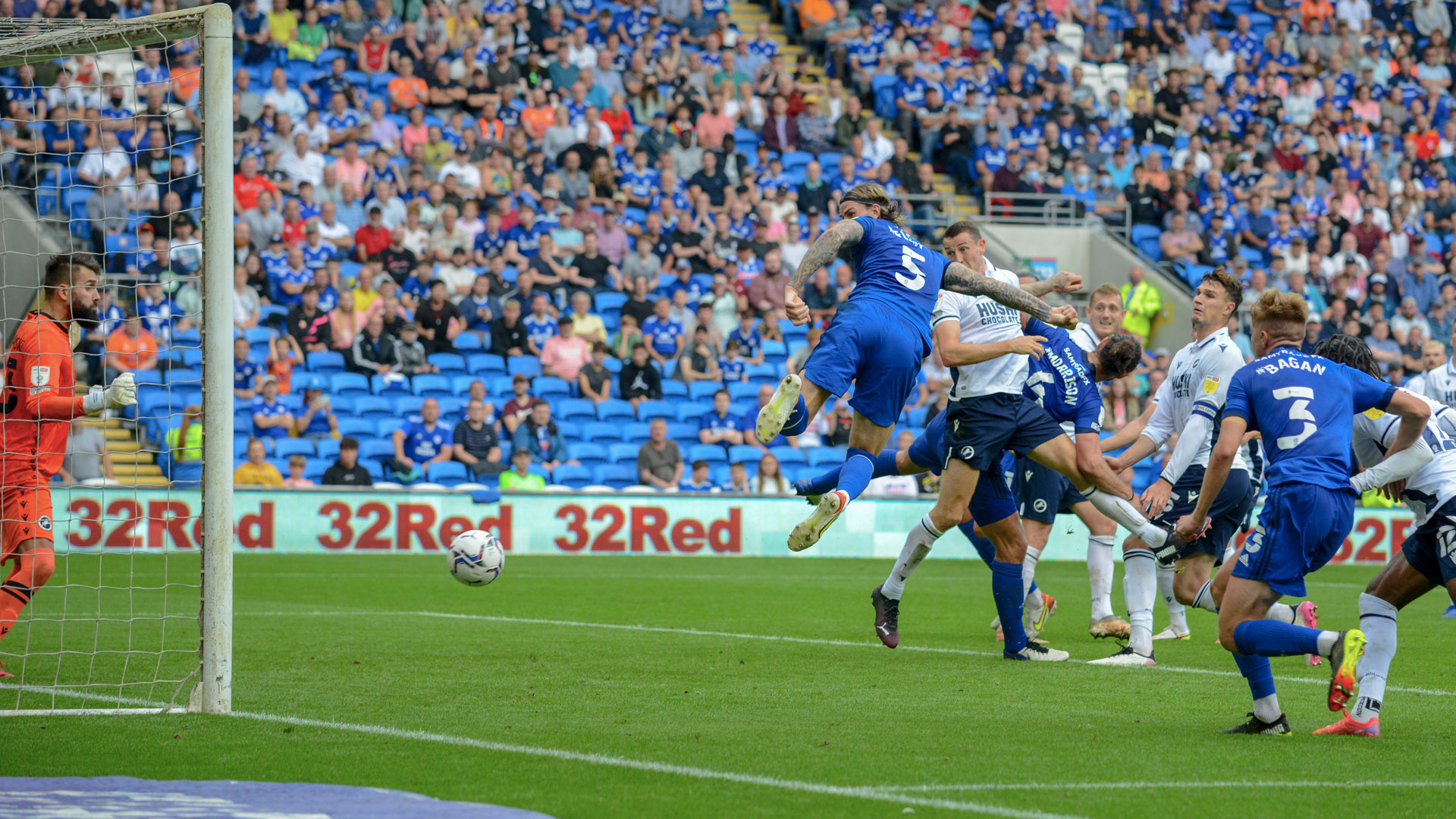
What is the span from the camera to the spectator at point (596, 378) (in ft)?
68.4

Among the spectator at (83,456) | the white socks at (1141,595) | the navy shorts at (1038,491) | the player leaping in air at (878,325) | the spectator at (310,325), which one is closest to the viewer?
the player leaping in air at (878,325)

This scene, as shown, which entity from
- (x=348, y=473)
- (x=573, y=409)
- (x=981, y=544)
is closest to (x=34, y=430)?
(x=981, y=544)

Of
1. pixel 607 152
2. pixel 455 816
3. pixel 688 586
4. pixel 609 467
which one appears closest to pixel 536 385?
pixel 609 467

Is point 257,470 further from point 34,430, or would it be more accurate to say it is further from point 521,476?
point 34,430

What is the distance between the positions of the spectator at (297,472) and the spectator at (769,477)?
534cm

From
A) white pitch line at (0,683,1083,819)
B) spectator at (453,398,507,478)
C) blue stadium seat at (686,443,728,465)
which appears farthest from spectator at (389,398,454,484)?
white pitch line at (0,683,1083,819)

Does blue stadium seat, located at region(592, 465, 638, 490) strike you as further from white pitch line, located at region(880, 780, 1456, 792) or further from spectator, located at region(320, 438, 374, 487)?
white pitch line, located at region(880, 780, 1456, 792)


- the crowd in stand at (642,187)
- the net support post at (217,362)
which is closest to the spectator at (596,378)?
the crowd in stand at (642,187)

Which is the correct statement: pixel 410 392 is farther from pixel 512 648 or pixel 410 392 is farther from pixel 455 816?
pixel 455 816

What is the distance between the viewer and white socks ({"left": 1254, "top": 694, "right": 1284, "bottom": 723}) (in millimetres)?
6286

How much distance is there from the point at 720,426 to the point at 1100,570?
34.7 ft

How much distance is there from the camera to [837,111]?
26.0m

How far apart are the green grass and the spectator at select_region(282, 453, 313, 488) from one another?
20.2ft

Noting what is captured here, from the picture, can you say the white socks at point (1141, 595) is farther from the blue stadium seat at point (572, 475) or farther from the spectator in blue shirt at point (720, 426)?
the spectator in blue shirt at point (720, 426)
